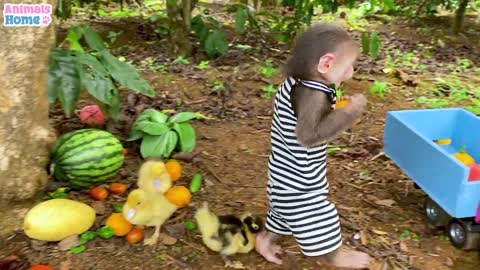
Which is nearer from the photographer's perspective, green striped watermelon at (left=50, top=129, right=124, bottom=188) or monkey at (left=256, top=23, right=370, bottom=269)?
monkey at (left=256, top=23, right=370, bottom=269)

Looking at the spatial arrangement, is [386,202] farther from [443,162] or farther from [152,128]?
[152,128]

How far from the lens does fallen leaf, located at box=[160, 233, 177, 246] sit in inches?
101

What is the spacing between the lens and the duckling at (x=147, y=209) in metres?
2.46

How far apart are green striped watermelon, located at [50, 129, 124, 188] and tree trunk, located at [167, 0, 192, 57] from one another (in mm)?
2276

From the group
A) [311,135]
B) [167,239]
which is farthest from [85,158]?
[311,135]

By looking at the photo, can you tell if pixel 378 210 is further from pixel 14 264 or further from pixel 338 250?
pixel 14 264

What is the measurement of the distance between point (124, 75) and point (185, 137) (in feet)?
1.52

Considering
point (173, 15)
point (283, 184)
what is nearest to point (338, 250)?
point (283, 184)

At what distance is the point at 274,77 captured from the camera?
4680mm

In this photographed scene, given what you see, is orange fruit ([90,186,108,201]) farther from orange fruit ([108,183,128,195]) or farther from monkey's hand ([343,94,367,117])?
monkey's hand ([343,94,367,117])

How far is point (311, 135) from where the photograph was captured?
6.89 feet

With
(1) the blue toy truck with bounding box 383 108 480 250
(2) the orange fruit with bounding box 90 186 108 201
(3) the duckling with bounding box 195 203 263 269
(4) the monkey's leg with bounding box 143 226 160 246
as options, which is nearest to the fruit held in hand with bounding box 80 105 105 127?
(2) the orange fruit with bounding box 90 186 108 201

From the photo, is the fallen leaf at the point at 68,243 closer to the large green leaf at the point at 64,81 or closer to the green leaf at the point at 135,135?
the large green leaf at the point at 64,81

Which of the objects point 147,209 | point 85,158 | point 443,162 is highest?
point 443,162
